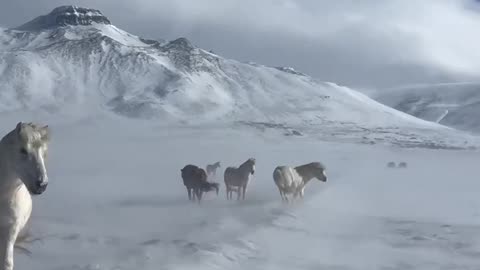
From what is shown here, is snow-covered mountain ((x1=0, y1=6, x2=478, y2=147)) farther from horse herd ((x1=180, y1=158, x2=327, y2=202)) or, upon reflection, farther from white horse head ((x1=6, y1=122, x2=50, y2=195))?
white horse head ((x1=6, y1=122, x2=50, y2=195))

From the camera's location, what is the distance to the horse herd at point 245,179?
17531mm

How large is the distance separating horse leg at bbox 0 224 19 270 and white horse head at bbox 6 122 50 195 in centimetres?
52

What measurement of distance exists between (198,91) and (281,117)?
26.6 metres

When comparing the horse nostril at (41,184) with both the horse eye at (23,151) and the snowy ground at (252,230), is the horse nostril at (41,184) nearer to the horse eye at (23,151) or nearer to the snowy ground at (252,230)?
the horse eye at (23,151)

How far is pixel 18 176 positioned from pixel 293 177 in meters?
13.3

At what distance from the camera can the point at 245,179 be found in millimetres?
18328

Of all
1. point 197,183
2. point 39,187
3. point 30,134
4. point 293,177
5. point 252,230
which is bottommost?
point 252,230

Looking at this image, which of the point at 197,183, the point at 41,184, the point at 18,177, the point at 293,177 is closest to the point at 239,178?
the point at 197,183

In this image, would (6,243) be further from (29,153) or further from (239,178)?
(239,178)

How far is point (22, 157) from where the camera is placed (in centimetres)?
477

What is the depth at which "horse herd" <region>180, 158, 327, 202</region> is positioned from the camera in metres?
17.5

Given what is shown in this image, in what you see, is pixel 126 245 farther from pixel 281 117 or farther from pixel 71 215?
pixel 281 117

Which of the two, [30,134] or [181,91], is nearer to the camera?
Answer: [30,134]

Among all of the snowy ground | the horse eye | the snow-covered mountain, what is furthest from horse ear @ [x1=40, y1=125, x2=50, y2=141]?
the snow-covered mountain
